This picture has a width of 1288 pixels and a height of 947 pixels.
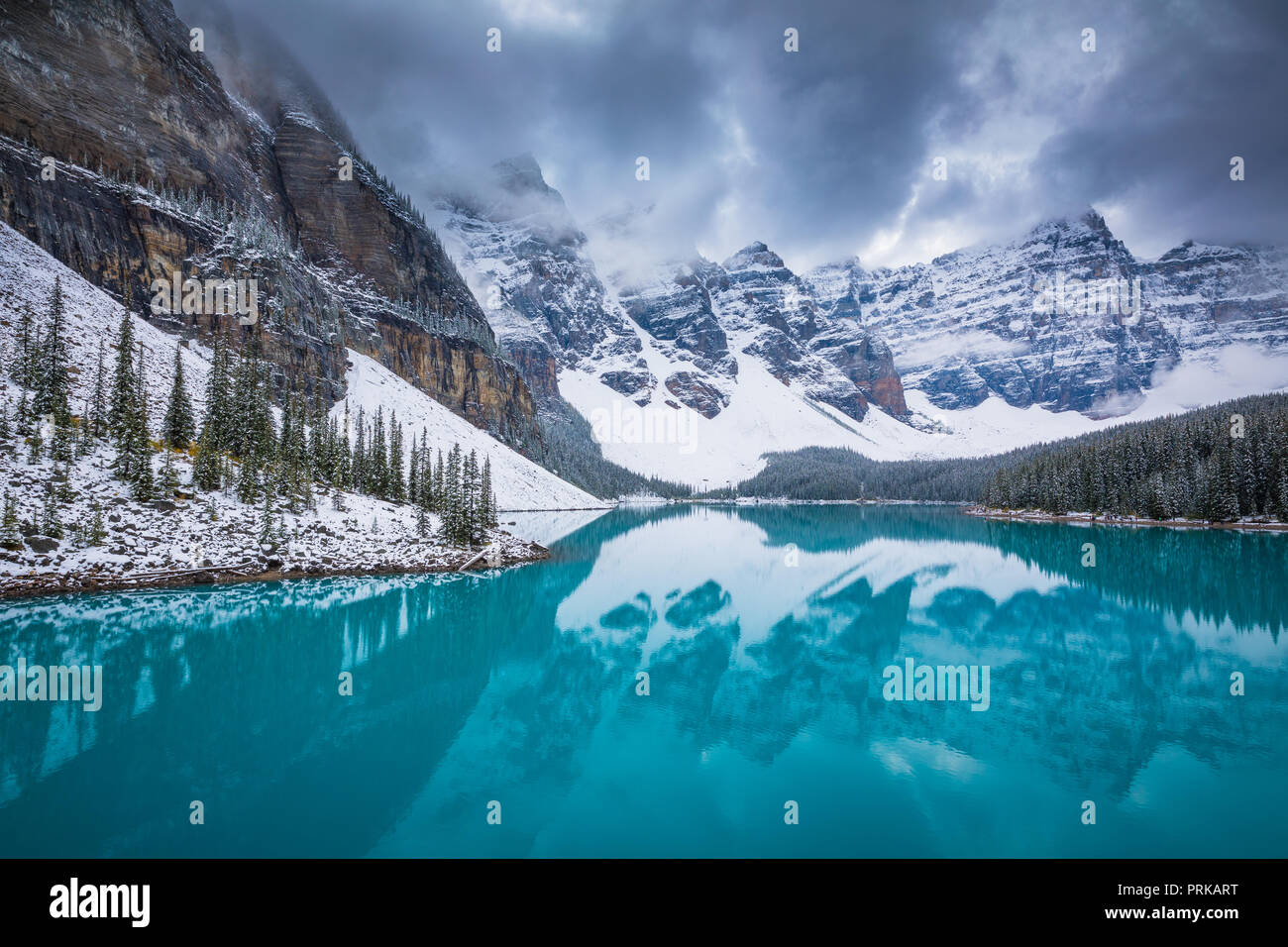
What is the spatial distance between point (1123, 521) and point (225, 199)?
125345 millimetres

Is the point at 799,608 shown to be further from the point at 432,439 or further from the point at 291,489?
the point at 432,439

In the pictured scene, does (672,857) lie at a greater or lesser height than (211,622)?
lesser

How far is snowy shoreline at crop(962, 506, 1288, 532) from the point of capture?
6097 centimetres

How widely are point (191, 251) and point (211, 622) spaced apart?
6164 cm

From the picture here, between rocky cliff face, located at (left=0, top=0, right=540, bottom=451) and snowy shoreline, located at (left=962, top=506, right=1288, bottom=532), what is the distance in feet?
298

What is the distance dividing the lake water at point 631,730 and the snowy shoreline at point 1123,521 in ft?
167

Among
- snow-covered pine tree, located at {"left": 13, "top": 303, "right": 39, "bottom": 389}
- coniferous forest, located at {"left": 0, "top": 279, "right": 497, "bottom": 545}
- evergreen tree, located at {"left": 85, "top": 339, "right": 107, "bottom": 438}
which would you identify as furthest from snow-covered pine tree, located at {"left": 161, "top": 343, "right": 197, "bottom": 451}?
snow-covered pine tree, located at {"left": 13, "top": 303, "right": 39, "bottom": 389}

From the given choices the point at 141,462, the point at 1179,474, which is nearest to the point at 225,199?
the point at 141,462

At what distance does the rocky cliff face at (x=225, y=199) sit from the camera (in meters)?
54.8
